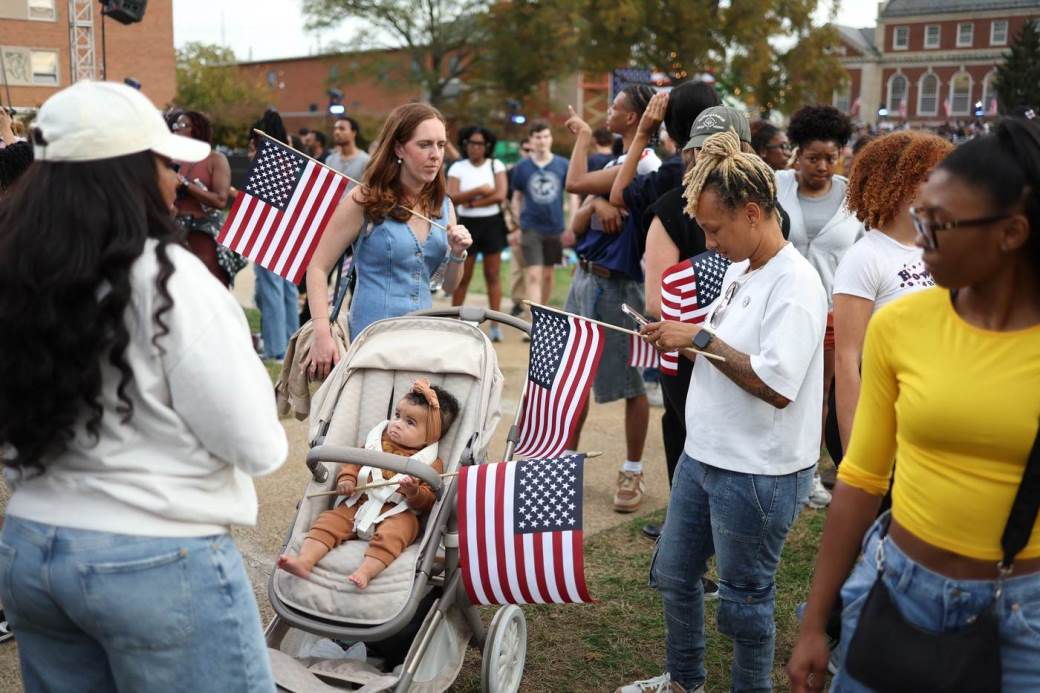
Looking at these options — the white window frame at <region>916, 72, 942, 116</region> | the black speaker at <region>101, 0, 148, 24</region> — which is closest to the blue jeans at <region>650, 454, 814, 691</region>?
the black speaker at <region>101, 0, 148, 24</region>

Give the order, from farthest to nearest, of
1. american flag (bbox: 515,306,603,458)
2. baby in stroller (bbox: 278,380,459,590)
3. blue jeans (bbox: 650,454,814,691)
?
american flag (bbox: 515,306,603,458) < baby in stroller (bbox: 278,380,459,590) < blue jeans (bbox: 650,454,814,691)

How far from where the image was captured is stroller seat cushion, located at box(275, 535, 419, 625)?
3197mm

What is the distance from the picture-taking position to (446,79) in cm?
4872

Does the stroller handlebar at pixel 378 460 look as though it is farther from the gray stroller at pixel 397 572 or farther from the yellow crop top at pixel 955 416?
the yellow crop top at pixel 955 416

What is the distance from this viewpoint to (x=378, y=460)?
10.7 feet

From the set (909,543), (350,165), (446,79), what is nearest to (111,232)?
(909,543)

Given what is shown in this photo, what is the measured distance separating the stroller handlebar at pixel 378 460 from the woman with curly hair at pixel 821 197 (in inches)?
96.9

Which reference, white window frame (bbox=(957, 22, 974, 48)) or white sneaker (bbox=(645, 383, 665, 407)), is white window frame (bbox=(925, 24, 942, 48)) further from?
white sneaker (bbox=(645, 383, 665, 407))

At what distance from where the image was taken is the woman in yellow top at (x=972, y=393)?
1.94 meters

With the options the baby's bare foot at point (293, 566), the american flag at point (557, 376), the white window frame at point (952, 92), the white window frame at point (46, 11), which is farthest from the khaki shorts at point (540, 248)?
the white window frame at point (952, 92)

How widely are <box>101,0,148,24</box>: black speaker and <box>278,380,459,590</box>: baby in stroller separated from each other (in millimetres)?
9772

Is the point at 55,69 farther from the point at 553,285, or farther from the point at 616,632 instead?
the point at 616,632

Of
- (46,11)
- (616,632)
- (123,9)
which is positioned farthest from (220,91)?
(616,632)

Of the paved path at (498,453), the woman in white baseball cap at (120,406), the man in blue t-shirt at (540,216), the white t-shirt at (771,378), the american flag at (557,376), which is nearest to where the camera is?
the woman in white baseball cap at (120,406)
